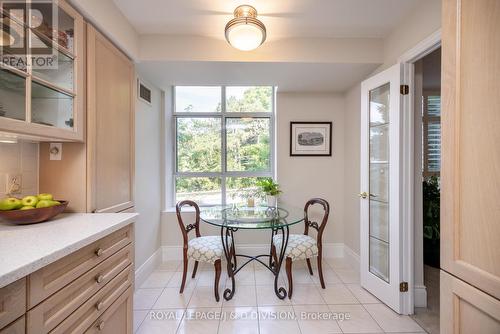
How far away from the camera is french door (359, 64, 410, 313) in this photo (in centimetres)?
189

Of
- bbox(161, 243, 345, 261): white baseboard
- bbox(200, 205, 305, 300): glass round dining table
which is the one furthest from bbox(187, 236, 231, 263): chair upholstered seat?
bbox(161, 243, 345, 261): white baseboard

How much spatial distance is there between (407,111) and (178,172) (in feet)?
9.33

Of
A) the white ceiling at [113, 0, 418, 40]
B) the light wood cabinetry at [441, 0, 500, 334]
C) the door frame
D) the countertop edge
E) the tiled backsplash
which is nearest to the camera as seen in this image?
the countertop edge

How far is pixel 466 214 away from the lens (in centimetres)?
89

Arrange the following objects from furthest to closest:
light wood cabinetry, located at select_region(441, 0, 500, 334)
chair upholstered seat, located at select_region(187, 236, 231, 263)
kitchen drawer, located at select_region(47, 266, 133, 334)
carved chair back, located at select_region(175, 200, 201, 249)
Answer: carved chair back, located at select_region(175, 200, 201, 249), chair upholstered seat, located at select_region(187, 236, 231, 263), kitchen drawer, located at select_region(47, 266, 133, 334), light wood cabinetry, located at select_region(441, 0, 500, 334)

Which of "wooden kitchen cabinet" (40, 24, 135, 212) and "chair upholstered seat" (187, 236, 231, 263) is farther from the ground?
"wooden kitchen cabinet" (40, 24, 135, 212)

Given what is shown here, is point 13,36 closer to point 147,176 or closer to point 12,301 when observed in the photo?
point 12,301

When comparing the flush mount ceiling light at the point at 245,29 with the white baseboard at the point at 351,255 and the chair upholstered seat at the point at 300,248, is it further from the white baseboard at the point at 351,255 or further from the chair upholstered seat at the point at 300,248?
the white baseboard at the point at 351,255

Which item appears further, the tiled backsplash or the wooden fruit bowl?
the tiled backsplash

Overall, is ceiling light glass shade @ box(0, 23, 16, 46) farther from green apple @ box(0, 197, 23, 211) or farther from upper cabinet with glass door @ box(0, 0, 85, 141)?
green apple @ box(0, 197, 23, 211)

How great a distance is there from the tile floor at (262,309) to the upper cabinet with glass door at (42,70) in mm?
1610

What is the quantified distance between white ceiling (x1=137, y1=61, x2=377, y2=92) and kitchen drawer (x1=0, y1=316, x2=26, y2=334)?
208 centimetres

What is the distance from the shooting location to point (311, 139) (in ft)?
9.98

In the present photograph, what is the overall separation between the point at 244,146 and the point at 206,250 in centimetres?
164
